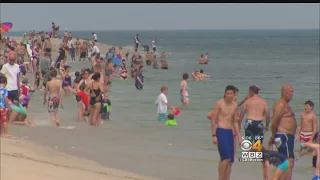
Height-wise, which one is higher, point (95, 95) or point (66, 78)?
point (66, 78)

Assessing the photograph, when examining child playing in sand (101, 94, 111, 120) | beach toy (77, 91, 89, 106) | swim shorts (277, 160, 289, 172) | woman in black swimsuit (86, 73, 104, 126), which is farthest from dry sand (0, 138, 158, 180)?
child playing in sand (101, 94, 111, 120)

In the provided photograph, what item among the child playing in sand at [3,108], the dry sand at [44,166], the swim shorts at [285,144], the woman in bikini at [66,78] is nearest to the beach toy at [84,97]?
the woman in bikini at [66,78]

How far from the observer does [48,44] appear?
2778 centimetres

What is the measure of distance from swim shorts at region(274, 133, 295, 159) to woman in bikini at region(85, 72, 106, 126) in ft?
18.7

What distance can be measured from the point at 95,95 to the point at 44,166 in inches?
201

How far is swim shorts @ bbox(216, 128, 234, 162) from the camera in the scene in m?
7.50

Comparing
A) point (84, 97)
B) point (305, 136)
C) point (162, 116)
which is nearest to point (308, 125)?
point (305, 136)

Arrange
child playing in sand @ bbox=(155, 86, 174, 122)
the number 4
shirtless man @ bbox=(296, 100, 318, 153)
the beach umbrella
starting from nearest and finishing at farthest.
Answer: the number 4
shirtless man @ bbox=(296, 100, 318, 153)
the beach umbrella
child playing in sand @ bbox=(155, 86, 174, 122)

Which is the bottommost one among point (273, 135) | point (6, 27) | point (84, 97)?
point (273, 135)

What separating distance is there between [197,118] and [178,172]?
7206 millimetres

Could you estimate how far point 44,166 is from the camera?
7652 mm

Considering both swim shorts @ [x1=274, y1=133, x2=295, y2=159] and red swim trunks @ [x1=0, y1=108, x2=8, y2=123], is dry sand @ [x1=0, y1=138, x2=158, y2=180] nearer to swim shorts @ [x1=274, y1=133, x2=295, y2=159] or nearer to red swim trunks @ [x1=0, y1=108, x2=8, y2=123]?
red swim trunks @ [x1=0, y1=108, x2=8, y2=123]

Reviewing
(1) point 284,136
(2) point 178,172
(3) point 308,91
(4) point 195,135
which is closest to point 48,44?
(3) point 308,91

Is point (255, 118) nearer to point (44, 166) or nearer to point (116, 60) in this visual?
point (44, 166)
